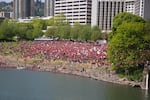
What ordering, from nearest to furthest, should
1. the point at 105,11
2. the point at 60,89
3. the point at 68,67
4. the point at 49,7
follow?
the point at 60,89, the point at 68,67, the point at 105,11, the point at 49,7

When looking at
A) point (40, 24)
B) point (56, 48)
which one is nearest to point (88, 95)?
point (56, 48)

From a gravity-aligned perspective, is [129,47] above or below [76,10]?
below

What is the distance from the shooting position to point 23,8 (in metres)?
158

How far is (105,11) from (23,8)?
6668 cm

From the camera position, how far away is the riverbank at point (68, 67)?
33.2 m

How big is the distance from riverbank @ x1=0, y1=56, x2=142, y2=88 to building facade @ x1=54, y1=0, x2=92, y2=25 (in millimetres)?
59242

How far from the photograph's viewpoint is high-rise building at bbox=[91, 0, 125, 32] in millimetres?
97312

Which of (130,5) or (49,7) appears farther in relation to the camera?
(49,7)

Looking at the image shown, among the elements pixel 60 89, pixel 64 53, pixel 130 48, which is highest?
pixel 130 48

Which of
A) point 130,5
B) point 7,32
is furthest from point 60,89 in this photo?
point 130,5

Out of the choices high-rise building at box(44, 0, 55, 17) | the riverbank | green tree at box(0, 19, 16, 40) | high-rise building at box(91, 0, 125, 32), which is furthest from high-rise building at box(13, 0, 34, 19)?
the riverbank

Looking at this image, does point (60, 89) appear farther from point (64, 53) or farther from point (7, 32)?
point (7, 32)

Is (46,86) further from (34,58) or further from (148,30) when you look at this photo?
(34,58)

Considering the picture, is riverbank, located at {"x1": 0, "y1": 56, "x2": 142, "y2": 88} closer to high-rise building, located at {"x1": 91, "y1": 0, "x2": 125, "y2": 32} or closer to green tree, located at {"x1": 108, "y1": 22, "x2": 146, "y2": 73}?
green tree, located at {"x1": 108, "y1": 22, "x2": 146, "y2": 73}
